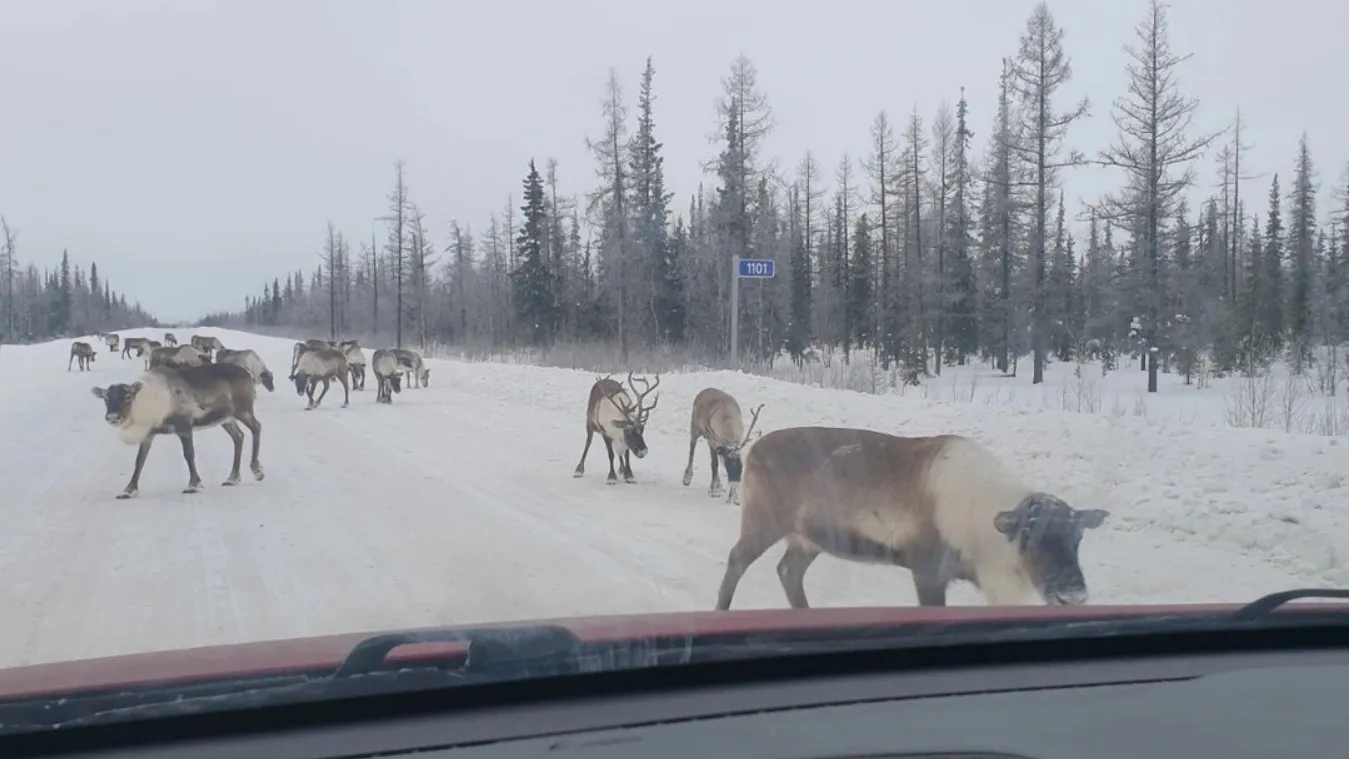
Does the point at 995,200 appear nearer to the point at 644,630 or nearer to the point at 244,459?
the point at 244,459

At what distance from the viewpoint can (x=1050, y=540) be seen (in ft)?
16.6

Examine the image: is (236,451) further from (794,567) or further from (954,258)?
(954,258)

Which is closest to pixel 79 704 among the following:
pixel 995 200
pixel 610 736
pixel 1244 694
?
pixel 610 736

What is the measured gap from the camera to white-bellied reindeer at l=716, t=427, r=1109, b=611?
5109 mm

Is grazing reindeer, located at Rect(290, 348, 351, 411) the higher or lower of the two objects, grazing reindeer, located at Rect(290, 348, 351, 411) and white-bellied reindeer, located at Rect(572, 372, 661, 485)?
the higher

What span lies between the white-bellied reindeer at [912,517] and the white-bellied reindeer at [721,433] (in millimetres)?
3899

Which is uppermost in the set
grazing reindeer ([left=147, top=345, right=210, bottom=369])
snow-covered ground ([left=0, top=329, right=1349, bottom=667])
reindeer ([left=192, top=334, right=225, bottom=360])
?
reindeer ([left=192, top=334, right=225, bottom=360])

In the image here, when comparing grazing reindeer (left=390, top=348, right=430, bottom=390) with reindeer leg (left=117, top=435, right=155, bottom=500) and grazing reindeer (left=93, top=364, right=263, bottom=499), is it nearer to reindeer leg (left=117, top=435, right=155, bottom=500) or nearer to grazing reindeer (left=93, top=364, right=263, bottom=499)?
grazing reindeer (left=93, top=364, right=263, bottom=499)

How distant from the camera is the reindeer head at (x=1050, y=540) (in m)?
5.04

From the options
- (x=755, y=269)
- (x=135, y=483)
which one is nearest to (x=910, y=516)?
(x=135, y=483)

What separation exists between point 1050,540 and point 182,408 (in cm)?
976

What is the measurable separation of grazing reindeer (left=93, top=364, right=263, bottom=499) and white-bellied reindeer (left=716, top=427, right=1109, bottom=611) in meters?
6.76

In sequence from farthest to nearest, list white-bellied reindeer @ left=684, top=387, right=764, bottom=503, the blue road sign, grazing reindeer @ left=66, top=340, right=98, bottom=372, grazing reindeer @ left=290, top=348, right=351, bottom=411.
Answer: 1. grazing reindeer @ left=66, top=340, right=98, bottom=372
2. grazing reindeer @ left=290, top=348, right=351, bottom=411
3. the blue road sign
4. white-bellied reindeer @ left=684, top=387, right=764, bottom=503

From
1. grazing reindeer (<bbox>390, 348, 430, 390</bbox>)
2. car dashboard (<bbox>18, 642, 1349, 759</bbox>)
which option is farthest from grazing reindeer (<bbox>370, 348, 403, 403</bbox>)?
car dashboard (<bbox>18, 642, 1349, 759</bbox>)
